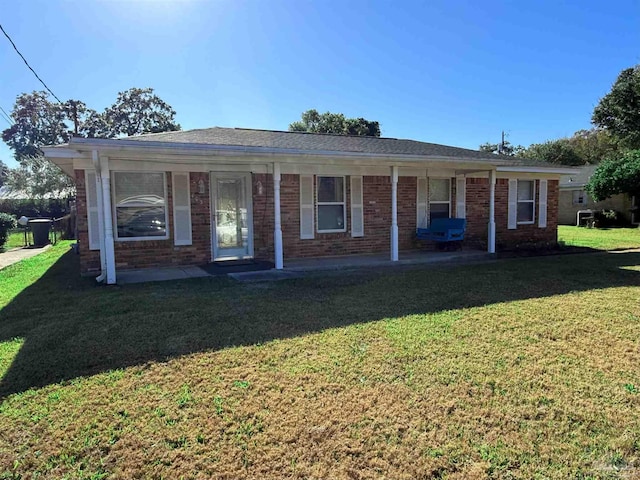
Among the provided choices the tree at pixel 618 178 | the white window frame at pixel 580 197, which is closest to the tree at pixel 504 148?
the white window frame at pixel 580 197

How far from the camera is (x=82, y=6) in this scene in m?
9.31

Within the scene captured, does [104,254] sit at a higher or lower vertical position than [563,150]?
lower

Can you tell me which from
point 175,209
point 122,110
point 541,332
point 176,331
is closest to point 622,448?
point 541,332

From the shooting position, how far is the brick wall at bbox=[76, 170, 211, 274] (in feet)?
28.4

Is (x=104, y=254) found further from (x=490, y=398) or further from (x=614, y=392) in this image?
(x=614, y=392)

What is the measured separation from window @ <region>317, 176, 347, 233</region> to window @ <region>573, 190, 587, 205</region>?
23483mm

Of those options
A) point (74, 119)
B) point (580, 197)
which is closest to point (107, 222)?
point (580, 197)

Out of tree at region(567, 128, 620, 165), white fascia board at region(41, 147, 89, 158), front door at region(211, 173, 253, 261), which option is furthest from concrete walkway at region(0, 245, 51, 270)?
tree at region(567, 128, 620, 165)

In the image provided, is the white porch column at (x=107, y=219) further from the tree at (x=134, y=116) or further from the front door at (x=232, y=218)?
the tree at (x=134, y=116)

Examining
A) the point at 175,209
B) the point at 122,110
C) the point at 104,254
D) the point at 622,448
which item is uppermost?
the point at 122,110

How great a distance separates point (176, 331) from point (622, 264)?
973cm

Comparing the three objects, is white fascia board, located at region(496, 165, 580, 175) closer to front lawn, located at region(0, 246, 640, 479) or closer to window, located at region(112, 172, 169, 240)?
front lawn, located at region(0, 246, 640, 479)

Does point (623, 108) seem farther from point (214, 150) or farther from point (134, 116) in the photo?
point (134, 116)

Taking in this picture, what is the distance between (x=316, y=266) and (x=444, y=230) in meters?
3.99
